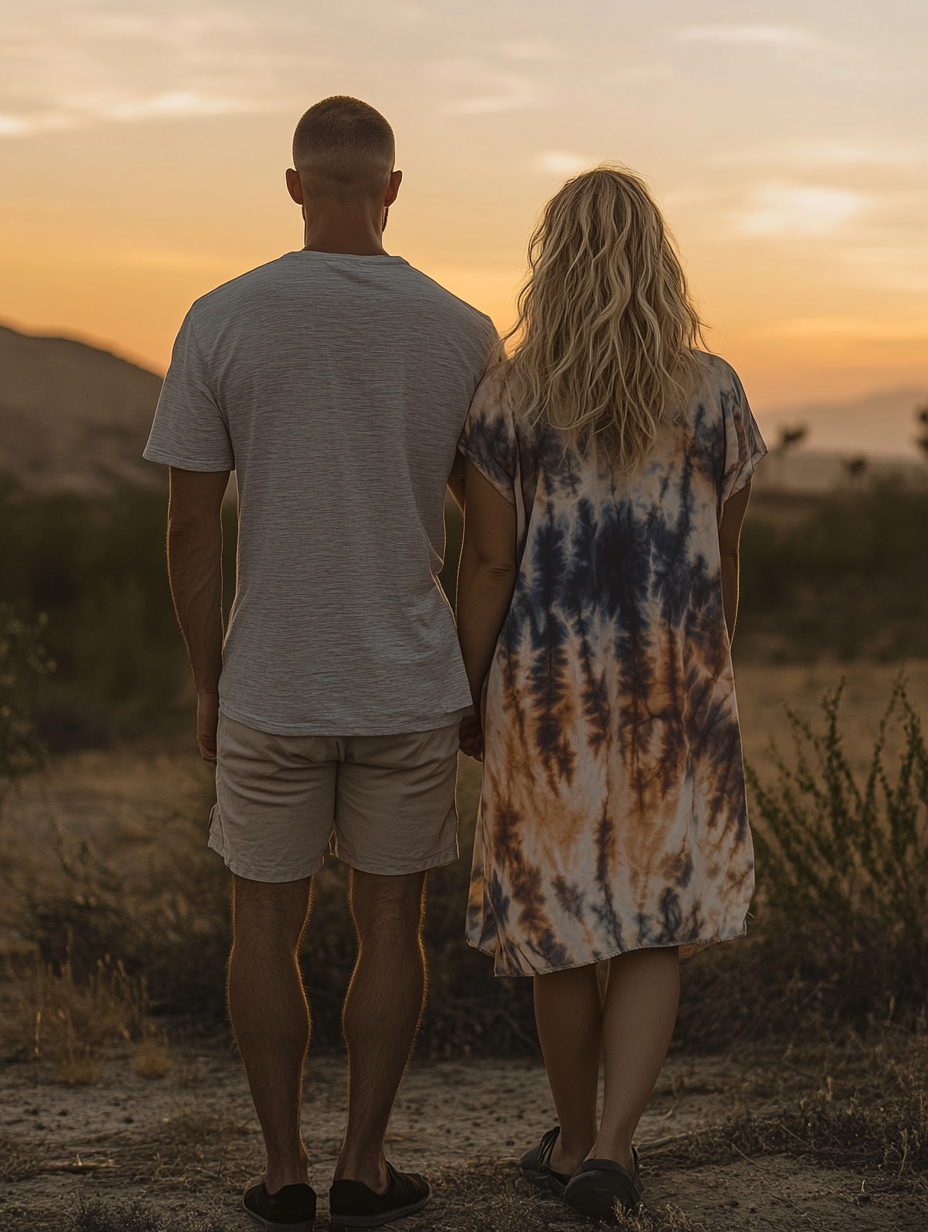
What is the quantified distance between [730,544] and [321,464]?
890mm

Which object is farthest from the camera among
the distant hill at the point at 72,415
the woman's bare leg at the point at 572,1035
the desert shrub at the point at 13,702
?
the distant hill at the point at 72,415

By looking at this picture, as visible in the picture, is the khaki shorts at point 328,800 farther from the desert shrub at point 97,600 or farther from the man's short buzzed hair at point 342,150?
the desert shrub at point 97,600

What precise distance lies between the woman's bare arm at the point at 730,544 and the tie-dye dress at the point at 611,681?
0.10 m

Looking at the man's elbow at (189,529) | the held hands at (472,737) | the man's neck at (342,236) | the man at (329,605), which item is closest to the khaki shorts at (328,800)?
the man at (329,605)

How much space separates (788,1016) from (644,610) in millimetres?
1995

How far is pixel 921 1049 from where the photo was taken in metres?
3.37

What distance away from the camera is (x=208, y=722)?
8.37 ft

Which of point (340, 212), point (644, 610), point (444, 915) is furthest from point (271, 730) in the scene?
point (444, 915)

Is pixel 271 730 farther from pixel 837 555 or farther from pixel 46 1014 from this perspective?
pixel 837 555

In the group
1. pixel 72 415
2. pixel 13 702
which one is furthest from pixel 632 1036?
pixel 72 415

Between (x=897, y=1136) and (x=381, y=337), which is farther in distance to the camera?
(x=897, y=1136)

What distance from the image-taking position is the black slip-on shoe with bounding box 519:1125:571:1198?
2.64m

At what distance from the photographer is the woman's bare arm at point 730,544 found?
2.58 m

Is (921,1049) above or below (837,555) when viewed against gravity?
below
